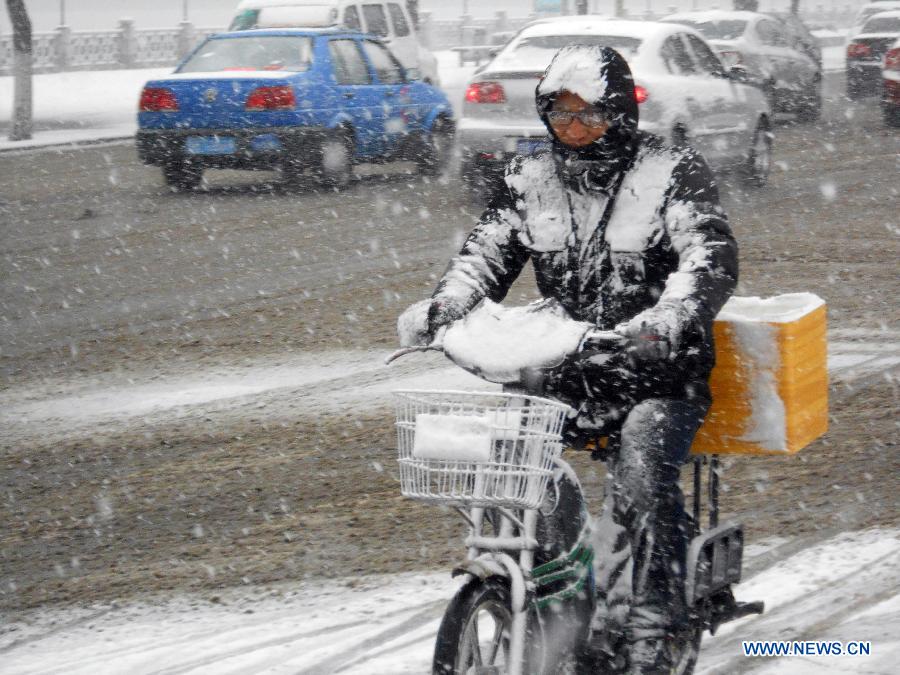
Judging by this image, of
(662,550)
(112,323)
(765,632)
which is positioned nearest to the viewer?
(662,550)

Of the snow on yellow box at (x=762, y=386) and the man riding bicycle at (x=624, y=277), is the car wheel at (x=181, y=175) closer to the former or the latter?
the man riding bicycle at (x=624, y=277)

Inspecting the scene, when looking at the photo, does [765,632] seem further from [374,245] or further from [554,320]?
[374,245]

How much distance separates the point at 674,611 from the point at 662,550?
0.16 m

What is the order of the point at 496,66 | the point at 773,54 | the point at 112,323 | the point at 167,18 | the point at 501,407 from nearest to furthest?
the point at 501,407 → the point at 112,323 → the point at 496,66 → the point at 773,54 → the point at 167,18

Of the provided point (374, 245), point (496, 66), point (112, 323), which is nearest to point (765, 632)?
point (112, 323)

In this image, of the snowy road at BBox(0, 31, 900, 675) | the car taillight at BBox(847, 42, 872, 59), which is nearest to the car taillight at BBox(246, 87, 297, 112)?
the snowy road at BBox(0, 31, 900, 675)

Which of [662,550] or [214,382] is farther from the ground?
[662,550]

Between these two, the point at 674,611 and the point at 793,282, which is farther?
the point at 793,282

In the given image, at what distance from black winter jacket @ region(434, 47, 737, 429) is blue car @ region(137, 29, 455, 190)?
11.3m

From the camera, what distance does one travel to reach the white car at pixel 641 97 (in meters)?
13.7

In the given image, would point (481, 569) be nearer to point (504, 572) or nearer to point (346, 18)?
point (504, 572)

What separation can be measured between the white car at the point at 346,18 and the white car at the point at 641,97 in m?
7.37

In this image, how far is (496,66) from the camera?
14195 millimetres

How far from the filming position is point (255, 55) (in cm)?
1577
